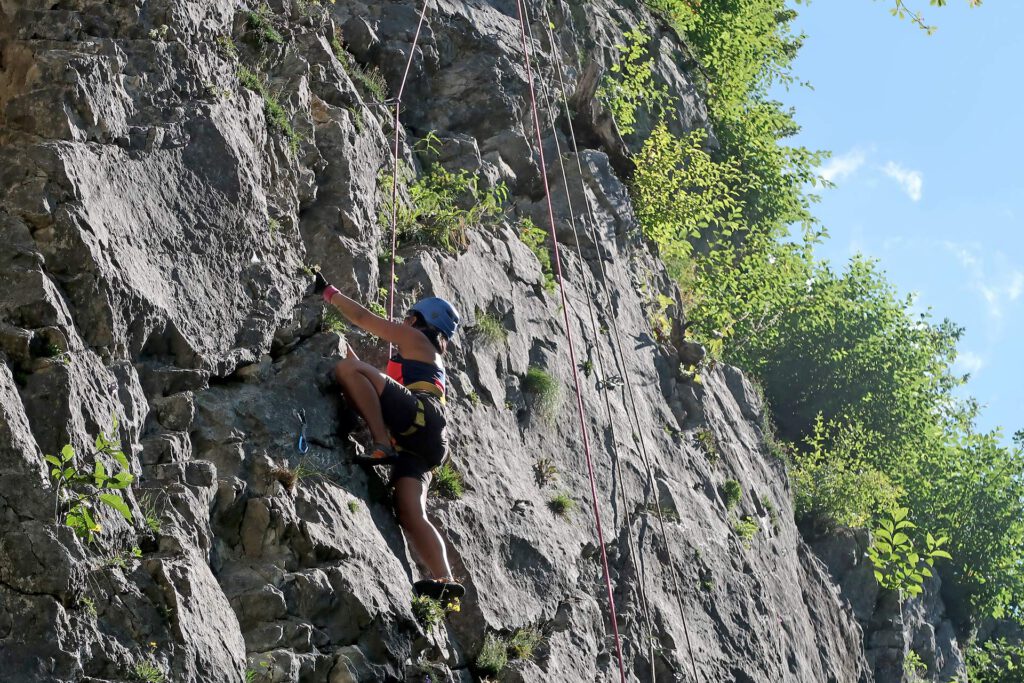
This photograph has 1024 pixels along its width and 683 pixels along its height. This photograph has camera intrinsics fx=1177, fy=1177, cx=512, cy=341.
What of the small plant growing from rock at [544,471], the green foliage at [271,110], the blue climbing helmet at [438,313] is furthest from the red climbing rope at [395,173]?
the small plant growing from rock at [544,471]

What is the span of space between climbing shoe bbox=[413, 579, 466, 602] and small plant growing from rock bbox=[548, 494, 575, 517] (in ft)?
7.67

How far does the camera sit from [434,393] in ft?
26.8

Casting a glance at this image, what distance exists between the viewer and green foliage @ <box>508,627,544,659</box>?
8266mm

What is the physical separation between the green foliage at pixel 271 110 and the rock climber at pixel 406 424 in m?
1.45

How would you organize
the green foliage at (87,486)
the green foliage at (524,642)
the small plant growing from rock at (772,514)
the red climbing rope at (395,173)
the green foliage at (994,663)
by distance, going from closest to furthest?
the green foliage at (87,486) → the green foliage at (524,642) → the red climbing rope at (395,173) → the small plant growing from rock at (772,514) → the green foliage at (994,663)

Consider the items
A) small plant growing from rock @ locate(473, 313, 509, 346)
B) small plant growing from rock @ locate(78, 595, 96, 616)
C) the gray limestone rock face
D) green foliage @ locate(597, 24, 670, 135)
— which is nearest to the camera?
small plant growing from rock @ locate(78, 595, 96, 616)

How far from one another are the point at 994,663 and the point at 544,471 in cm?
2032

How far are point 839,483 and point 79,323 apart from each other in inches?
622

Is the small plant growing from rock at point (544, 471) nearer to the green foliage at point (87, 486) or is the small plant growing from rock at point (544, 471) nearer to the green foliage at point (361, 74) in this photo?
the green foliage at point (361, 74)

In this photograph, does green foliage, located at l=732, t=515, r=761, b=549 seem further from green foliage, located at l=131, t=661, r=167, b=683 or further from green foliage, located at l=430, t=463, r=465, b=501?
green foliage, located at l=131, t=661, r=167, b=683

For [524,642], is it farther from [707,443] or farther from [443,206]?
[707,443]

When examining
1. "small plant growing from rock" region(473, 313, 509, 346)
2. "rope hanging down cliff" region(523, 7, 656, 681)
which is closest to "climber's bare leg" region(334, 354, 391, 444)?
"small plant growing from rock" region(473, 313, 509, 346)

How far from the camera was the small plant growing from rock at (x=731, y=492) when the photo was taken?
1388cm

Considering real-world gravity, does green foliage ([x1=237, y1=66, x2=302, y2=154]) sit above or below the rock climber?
above
